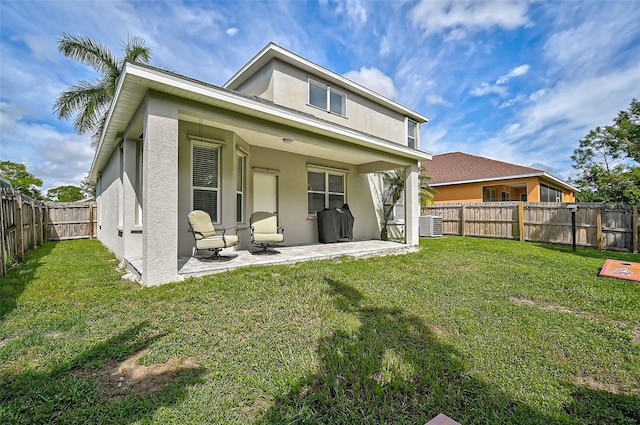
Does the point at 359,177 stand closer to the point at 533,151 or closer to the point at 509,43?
the point at 509,43

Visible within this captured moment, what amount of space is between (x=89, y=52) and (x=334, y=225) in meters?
13.7

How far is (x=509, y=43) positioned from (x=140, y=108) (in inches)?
414

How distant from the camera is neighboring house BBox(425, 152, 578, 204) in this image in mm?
14289

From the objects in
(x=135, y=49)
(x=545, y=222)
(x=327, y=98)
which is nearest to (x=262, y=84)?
(x=327, y=98)

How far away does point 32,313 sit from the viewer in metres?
3.27

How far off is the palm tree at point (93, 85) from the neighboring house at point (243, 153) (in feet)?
16.0

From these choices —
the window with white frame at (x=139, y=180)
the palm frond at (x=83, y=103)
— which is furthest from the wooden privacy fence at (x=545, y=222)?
the palm frond at (x=83, y=103)

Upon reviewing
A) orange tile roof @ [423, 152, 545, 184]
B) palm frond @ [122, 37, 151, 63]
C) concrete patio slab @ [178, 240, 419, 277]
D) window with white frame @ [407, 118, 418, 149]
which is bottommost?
concrete patio slab @ [178, 240, 419, 277]

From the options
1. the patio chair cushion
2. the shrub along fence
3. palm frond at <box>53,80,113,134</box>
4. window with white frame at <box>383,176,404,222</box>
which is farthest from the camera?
palm frond at <box>53,80,113,134</box>

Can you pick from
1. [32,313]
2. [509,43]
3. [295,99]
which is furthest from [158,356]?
[509,43]

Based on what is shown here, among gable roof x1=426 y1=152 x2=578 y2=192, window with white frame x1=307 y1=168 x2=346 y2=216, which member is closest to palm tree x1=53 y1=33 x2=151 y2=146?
window with white frame x1=307 y1=168 x2=346 y2=216

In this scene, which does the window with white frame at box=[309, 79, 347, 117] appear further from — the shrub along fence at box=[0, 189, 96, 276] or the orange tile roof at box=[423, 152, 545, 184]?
the orange tile roof at box=[423, 152, 545, 184]

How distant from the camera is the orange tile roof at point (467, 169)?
14.8 metres

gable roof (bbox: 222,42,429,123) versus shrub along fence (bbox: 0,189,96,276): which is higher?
gable roof (bbox: 222,42,429,123)
